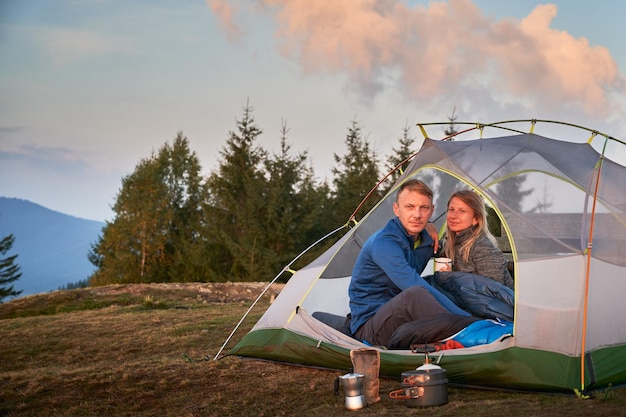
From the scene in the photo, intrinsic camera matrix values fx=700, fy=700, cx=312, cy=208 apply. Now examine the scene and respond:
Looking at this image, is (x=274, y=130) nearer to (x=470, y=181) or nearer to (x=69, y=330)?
→ (x=69, y=330)

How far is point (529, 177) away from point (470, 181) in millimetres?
586

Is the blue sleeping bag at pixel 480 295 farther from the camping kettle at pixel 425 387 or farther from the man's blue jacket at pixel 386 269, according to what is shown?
the camping kettle at pixel 425 387

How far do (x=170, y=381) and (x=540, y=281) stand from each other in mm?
3142

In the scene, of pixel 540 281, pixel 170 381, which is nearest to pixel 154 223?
pixel 170 381

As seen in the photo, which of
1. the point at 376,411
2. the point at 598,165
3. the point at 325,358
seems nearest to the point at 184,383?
the point at 325,358

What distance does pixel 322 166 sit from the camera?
92.0 feet

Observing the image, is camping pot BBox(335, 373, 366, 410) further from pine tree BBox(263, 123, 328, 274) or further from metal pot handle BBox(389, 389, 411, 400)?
pine tree BBox(263, 123, 328, 274)

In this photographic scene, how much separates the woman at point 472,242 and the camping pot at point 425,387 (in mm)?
1899

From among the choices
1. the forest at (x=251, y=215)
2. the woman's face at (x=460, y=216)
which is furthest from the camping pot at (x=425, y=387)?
the forest at (x=251, y=215)

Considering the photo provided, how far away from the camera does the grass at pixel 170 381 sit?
4.62 metres

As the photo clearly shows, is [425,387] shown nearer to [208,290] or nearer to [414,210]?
[414,210]

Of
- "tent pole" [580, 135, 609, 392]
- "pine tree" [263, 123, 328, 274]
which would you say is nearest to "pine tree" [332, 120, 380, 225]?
"pine tree" [263, 123, 328, 274]

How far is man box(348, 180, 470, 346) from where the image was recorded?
5.36 metres

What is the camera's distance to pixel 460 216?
20.9 ft
